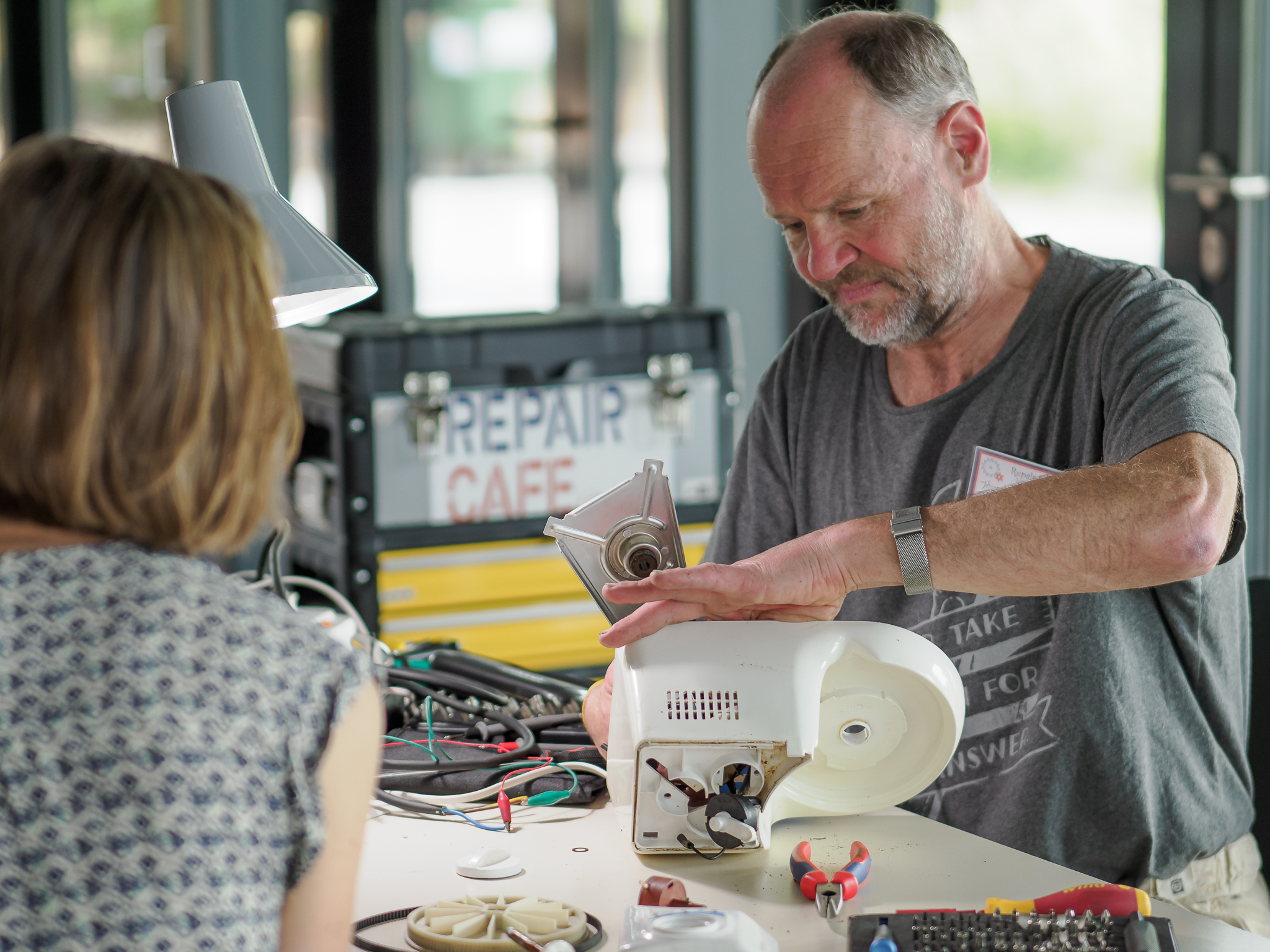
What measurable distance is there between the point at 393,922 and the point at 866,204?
3.34 ft

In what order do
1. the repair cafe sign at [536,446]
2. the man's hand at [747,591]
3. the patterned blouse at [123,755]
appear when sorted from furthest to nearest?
the repair cafe sign at [536,446], the man's hand at [747,591], the patterned blouse at [123,755]

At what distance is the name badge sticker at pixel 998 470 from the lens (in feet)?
5.16

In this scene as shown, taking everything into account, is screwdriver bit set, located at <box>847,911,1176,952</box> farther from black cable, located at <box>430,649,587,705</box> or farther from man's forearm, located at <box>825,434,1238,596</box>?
black cable, located at <box>430,649,587,705</box>

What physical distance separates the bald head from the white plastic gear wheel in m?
1.05

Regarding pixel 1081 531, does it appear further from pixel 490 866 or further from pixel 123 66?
pixel 123 66

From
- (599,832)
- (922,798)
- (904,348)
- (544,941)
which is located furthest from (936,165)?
(544,941)

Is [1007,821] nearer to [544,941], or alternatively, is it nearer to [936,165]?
[544,941]

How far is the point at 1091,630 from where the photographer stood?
1487 millimetres

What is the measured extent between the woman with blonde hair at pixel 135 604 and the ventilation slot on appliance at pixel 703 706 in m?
0.47

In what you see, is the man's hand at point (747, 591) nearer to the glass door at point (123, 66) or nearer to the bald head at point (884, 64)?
the bald head at point (884, 64)

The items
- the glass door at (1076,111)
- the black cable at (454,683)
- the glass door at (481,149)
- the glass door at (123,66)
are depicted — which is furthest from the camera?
the glass door at (481,149)

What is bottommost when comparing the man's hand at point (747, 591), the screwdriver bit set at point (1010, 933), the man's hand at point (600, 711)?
the screwdriver bit set at point (1010, 933)

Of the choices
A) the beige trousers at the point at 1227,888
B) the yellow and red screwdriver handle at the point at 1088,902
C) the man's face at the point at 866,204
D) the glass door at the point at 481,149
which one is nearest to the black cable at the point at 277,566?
the man's face at the point at 866,204

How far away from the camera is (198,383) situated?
0.76 m
